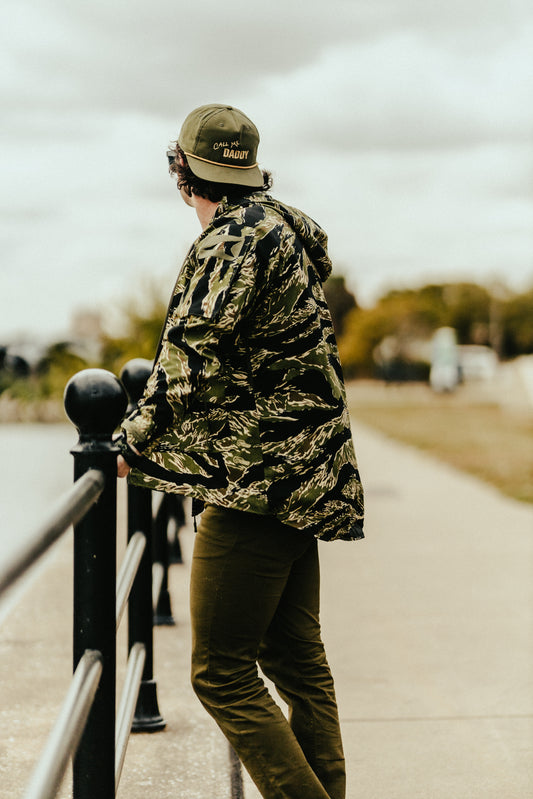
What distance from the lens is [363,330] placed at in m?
77.4

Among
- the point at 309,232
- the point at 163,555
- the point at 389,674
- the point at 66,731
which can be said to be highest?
the point at 309,232

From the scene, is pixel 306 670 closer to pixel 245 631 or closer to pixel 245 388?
pixel 245 631

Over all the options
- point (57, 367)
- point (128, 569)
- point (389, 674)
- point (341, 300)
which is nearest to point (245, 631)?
point (128, 569)

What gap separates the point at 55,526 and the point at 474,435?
17.4 m

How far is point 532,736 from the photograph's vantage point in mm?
3443

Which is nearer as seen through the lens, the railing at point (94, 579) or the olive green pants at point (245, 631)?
the railing at point (94, 579)

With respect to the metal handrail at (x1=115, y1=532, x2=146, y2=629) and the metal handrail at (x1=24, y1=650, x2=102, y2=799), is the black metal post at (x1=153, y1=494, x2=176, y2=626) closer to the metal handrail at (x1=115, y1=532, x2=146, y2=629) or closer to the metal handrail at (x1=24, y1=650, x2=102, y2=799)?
the metal handrail at (x1=115, y1=532, x2=146, y2=629)

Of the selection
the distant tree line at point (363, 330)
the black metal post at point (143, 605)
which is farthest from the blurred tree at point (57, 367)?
the black metal post at point (143, 605)

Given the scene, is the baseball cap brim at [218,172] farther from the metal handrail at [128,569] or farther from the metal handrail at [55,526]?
the metal handrail at [128,569]

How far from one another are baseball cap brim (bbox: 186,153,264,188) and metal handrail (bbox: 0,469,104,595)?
0.70 metres

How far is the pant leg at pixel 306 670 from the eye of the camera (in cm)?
237

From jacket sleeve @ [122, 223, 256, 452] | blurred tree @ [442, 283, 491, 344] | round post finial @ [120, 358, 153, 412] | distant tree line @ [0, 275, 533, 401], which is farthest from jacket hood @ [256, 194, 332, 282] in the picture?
blurred tree @ [442, 283, 491, 344]

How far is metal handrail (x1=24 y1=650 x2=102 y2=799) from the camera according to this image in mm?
1433

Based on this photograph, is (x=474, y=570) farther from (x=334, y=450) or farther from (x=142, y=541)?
(x=334, y=450)
